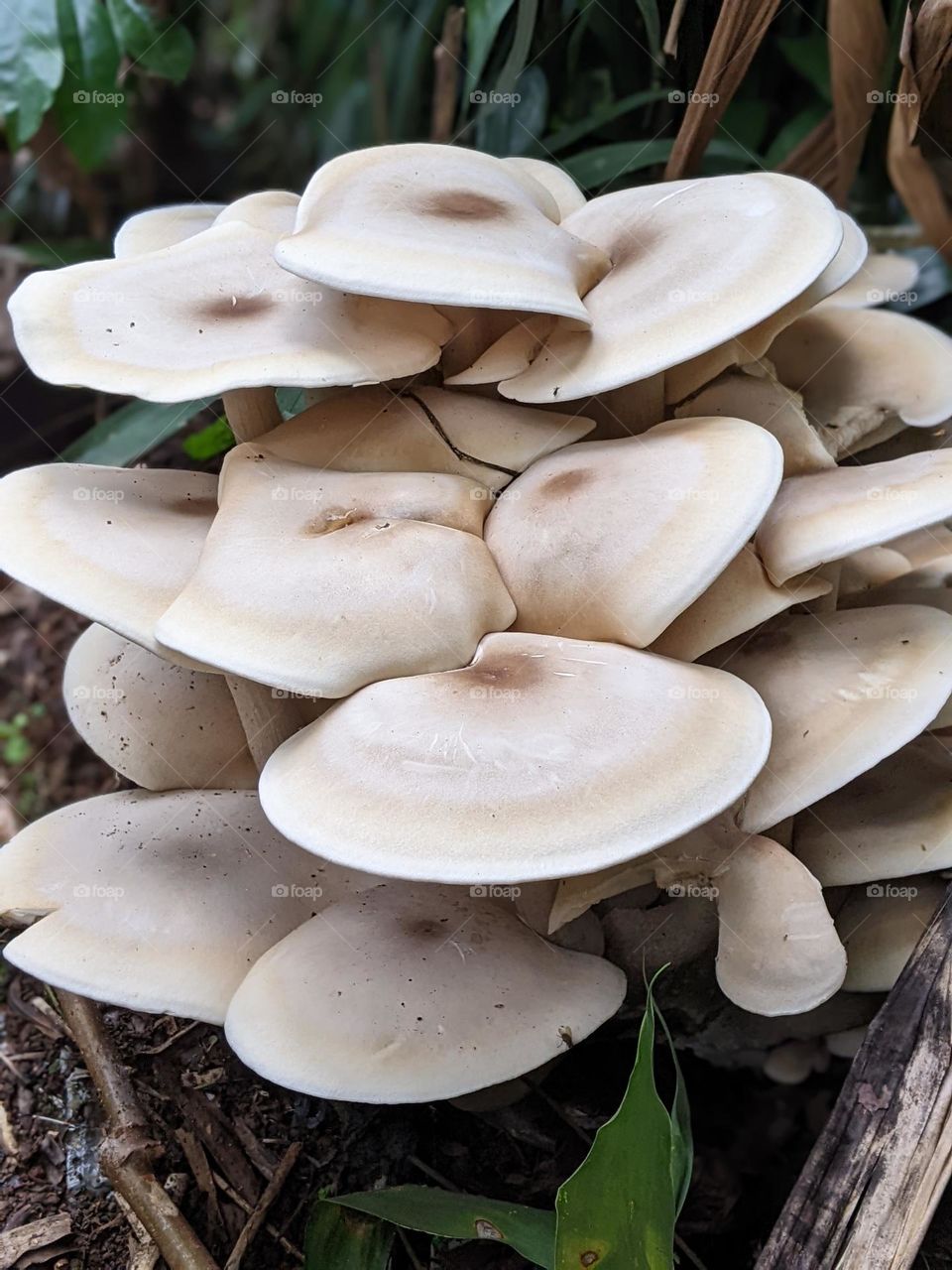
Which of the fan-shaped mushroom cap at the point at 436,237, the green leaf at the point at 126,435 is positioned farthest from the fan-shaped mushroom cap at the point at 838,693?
the green leaf at the point at 126,435

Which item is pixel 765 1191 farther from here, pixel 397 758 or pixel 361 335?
pixel 361 335

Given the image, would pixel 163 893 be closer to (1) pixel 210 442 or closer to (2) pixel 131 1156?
(2) pixel 131 1156

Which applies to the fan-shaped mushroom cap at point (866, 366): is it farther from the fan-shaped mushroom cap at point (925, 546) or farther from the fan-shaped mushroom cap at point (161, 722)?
the fan-shaped mushroom cap at point (161, 722)

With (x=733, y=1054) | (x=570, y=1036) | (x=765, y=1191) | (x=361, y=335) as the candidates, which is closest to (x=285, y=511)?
(x=361, y=335)

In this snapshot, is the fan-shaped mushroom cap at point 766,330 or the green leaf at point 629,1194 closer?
the green leaf at point 629,1194

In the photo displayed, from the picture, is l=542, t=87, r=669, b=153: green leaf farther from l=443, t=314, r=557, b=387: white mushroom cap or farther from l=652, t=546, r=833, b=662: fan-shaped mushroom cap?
l=652, t=546, r=833, b=662: fan-shaped mushroom cap

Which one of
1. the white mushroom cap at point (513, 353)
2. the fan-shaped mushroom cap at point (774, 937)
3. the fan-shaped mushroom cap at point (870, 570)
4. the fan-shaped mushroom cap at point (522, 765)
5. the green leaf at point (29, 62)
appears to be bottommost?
the fan-shaped mushroom cap at point (774, 937)

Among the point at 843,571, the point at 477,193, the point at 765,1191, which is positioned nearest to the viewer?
the point at 477,193
